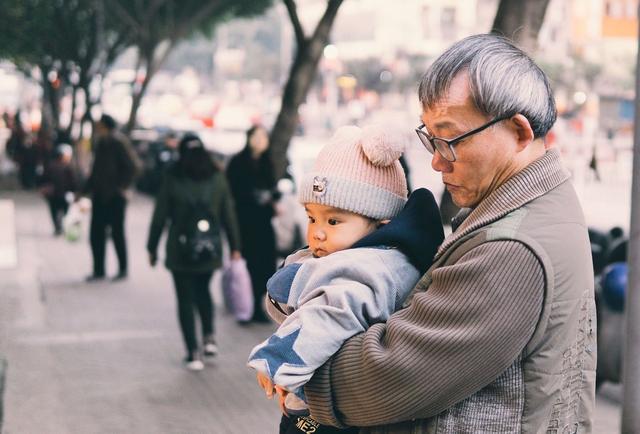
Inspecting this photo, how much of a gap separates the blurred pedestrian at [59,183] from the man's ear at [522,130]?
14409 millimetres

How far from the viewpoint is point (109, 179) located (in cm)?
1158

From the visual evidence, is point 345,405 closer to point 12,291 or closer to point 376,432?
point 376,432

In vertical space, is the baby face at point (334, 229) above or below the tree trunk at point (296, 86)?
above

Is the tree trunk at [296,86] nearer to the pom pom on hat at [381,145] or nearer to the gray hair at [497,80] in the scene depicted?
the pom pom on hat at [381,145]

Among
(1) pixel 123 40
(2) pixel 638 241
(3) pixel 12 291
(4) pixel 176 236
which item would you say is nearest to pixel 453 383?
(2) pixel 638 241

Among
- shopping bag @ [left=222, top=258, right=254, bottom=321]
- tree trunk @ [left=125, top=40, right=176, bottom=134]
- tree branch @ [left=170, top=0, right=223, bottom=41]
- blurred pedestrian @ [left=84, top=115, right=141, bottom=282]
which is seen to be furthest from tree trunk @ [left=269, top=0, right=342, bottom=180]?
tree branch @ [left=170, top=0, right=223, bottom=41]

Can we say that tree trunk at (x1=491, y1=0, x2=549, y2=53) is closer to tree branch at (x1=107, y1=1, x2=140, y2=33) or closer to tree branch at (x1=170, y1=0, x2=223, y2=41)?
tree branch at (x1=107, y1=1, x2=140, y2=33)

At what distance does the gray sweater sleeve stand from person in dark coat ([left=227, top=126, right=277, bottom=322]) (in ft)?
24.5

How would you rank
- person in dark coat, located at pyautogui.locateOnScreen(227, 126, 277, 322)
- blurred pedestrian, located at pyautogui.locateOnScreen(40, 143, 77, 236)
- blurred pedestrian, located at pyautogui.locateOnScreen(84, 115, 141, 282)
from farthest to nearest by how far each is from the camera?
1. blurred pedestrian, located at pyautogui.locateOnScreen(40, 143, 77, 236)
2. blurred pedestrian, located at pyautogui.locateOnScreen(84, 115, 141, 282)
3. person in dark coat, located at pyautogui.locateOnScreen(227, 126, 277, 322)

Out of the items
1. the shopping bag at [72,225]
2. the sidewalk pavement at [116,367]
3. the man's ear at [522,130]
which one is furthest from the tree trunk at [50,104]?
the man's ear at [522,130]

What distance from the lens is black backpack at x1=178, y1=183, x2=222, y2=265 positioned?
763cm

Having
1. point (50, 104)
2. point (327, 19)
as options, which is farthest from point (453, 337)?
point (50, 104)

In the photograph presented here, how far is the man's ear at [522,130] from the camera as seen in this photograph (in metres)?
1.96

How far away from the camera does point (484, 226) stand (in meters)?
1.94
